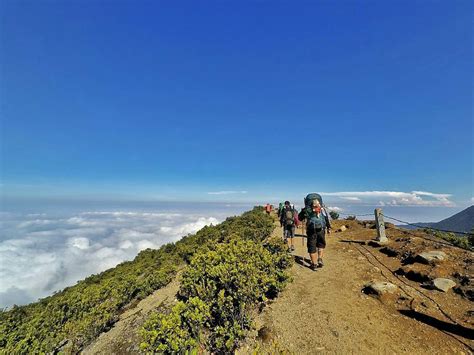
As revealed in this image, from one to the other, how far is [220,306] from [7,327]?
6.16m

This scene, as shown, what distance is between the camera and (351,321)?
201 inches

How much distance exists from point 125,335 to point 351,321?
619cm

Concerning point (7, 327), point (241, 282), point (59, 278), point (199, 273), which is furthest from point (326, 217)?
point (59, 278)

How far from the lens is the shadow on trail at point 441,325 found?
435 cm

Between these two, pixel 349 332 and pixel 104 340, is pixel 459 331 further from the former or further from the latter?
pixel 104 340

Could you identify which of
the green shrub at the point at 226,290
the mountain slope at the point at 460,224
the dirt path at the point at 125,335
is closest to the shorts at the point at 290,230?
the green shrub at the point at 226,290

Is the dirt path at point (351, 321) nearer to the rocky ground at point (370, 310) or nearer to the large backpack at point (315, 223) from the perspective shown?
the rocky ground at point (370, 310)

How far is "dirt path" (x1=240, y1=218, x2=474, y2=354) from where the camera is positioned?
4297mm

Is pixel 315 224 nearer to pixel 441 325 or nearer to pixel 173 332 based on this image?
pixel 441 325

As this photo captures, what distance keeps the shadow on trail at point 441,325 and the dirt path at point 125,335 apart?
6490mm

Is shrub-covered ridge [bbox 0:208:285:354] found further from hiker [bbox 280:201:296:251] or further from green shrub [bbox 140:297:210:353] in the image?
hiker [bbox 280:201:296:251]

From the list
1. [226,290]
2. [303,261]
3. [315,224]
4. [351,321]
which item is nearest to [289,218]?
[303,261]

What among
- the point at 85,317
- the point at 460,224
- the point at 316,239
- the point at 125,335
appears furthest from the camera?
the point at 460,224

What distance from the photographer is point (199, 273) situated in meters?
6.40
